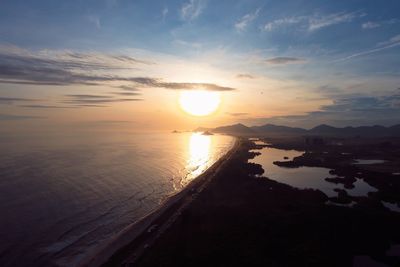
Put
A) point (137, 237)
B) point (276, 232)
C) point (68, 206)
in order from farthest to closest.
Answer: point (68, 206)
point (137, 237)
point (276, 232)

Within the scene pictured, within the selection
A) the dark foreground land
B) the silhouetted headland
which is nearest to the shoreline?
the silhouetted headland

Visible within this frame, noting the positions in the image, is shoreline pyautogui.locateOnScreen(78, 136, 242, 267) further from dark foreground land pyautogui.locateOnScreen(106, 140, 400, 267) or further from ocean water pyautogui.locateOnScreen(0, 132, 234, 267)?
ocean water pyautogui.locateOnScreen(0, 132, 234, 267)

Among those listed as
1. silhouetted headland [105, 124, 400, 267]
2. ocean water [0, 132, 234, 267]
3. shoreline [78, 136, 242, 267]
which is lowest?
ocean water [0, 132, 234, 267]

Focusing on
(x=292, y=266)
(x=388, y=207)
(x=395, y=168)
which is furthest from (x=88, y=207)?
(x=395, y=168)

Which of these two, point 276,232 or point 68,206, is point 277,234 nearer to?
point 276,232

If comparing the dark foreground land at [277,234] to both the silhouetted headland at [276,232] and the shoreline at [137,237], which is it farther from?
the shoreline at [137,237]

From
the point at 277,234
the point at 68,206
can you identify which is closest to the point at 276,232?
the point at 277,234

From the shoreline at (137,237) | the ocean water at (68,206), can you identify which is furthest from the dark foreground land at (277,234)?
the ocean water at (68,206)

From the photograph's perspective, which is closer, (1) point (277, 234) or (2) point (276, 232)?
(1) point (277, 234)

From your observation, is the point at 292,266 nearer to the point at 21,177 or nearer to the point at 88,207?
the point at 88,207
